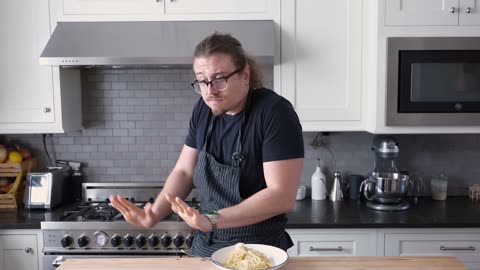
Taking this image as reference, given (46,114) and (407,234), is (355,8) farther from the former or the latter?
(46,114)

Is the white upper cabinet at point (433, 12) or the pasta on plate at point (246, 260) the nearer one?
the pasta on plate at point (246, 260)

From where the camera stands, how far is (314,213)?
2467mm

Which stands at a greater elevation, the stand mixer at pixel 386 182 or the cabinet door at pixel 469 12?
the cabinet door at pixel 469 12

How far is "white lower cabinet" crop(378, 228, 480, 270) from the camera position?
7.53ft

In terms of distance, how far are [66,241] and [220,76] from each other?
1329 millimetres

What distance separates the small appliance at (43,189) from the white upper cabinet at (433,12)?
199cm

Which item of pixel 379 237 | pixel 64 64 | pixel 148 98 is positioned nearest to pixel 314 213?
pixel 379 237

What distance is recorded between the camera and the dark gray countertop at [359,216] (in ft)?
7.45

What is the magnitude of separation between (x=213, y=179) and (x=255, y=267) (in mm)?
444

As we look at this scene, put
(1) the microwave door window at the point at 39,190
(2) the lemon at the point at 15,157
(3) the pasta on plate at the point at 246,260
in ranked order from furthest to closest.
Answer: (2) the lemon at the point at 15,157
(1) the microwave door window at the point at 39,190
(3) the pasta on plate at the point at 246,260

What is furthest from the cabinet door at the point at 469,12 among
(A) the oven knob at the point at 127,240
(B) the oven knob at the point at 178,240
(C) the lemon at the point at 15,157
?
(C) the lemon at the point at 15,157

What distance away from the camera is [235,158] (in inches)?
63.8

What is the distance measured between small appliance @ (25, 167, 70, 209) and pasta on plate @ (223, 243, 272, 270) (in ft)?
5.24

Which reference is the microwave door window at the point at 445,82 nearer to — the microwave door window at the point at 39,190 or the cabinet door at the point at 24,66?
the cabinet door at the point at 24,66
